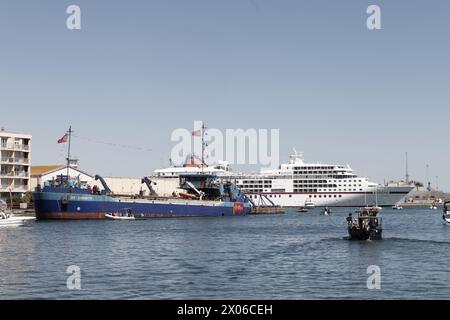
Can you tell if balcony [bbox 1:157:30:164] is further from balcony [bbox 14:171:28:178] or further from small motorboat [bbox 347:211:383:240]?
small motorboat [bbox 347:211:383:240]

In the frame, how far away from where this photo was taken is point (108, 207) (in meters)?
104

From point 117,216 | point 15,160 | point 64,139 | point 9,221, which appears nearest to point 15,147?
point 15,160

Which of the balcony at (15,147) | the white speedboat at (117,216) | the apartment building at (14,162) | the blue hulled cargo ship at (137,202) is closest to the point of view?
Result: the blue hulled cargo ship at (137,202)

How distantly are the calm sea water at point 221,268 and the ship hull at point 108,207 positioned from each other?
37049 mm

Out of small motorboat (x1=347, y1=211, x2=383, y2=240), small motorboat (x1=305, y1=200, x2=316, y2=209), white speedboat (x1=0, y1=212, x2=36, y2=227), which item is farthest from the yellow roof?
small motorboat (x1=347, y1=211, x2=383, y2=240)

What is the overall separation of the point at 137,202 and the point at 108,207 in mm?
7408

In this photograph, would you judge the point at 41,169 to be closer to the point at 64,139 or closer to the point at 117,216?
the point at 117,216

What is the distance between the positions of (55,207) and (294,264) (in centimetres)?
6509

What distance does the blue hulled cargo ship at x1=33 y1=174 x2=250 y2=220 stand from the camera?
96.1 meters

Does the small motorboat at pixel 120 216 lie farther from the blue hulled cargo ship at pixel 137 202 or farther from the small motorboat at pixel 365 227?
the small motorboat at pixel 365 227

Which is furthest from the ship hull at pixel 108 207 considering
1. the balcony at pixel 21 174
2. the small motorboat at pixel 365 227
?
the small motorboat at pixel 365 227

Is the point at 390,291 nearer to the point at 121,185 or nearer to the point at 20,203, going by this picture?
the point at 20,203

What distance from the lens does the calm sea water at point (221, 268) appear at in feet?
91.7

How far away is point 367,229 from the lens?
54.8 m
